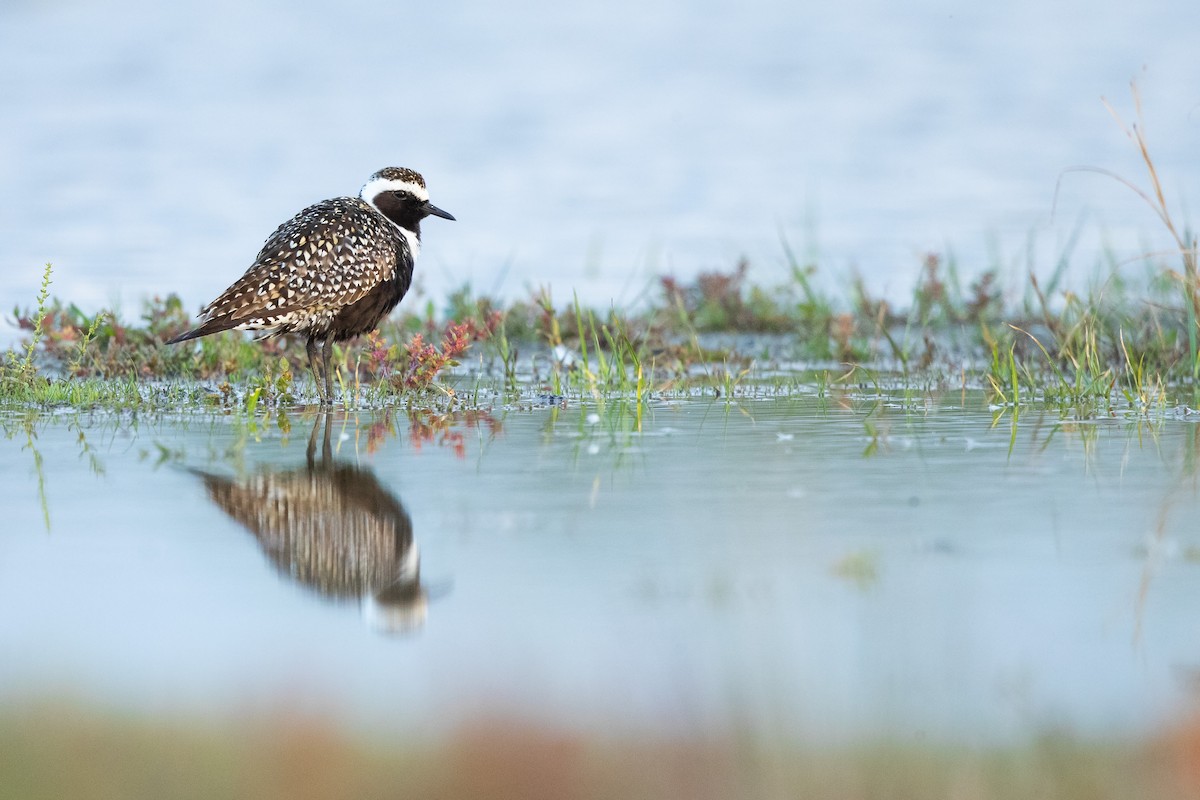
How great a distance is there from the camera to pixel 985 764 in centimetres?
306

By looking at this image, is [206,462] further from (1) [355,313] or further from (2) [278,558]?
(1) [355,313]

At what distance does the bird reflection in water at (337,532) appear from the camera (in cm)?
425

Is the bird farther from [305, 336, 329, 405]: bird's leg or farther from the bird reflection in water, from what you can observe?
the bird reflection in water

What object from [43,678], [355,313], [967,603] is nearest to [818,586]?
[967,603]

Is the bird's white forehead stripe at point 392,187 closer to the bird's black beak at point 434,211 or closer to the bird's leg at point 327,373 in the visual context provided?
the bird's black beak at point 434,211

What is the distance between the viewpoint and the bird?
952cm

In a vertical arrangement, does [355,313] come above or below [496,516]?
above

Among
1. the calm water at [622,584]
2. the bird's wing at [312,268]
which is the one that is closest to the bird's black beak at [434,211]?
the bird's wing at [312,268]

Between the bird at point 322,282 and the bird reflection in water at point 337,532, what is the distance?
3.09m

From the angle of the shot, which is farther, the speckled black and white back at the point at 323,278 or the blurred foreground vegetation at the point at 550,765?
the speckled black and white back at the point at 323,278

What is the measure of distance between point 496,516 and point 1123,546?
222 cm

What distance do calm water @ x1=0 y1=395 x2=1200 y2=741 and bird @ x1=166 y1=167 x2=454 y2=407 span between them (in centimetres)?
253


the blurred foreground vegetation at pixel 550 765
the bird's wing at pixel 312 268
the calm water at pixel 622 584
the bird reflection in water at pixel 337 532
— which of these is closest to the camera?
the blurred foreground vegetation at pixel 550 765

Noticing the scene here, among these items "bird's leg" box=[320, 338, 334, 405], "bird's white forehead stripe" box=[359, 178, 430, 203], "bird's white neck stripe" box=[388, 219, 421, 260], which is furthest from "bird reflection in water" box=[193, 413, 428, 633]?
"bird's white forehead stripe" box=[359, 178, 430, 203]
